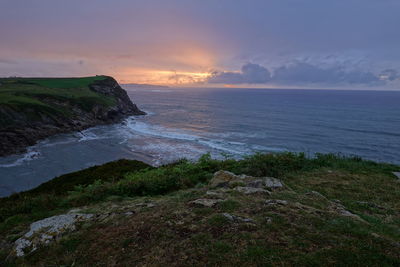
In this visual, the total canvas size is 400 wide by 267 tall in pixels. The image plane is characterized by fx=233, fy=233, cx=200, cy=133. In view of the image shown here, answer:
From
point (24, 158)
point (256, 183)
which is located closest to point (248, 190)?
point (256, 183)

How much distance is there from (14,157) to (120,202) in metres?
38.5

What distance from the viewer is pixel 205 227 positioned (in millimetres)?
5793

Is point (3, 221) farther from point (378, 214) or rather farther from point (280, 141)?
point (280, 141)

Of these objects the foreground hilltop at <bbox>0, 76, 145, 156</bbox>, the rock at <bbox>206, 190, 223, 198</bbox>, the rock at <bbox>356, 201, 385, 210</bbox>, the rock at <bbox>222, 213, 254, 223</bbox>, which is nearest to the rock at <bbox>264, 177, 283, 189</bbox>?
the rock at <bbox>206, 190, 223, 198</bbox>

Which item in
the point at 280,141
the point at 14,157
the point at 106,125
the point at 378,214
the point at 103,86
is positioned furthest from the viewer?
the point at 103,86

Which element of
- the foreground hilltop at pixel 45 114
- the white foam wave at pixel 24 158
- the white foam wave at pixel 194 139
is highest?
the foreground hilltop at pixel 45 114

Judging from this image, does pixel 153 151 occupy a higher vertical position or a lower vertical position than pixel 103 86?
lower

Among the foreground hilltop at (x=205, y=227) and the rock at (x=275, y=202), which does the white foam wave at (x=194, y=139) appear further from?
the rock at (x=275, y=202)

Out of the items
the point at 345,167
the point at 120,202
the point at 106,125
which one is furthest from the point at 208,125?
the point at 120,202

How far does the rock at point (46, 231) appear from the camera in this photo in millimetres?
A: 6035

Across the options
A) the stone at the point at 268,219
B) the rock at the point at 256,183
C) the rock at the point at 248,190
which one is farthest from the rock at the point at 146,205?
the rock at the point at 256,183

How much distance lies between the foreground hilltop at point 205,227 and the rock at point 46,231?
29 mm

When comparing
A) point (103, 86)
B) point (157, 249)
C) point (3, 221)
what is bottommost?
point (3, 221)

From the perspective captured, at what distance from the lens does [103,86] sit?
93938 mm
